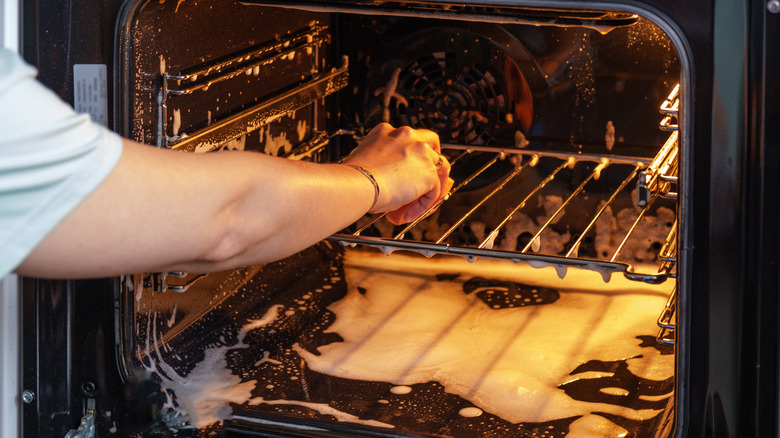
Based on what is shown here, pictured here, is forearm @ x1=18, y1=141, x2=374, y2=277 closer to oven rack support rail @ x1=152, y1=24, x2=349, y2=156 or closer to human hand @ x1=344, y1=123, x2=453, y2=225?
human hand @ x1=344, y1=123, x2=453, y2=225

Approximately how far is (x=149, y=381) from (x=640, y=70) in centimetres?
96

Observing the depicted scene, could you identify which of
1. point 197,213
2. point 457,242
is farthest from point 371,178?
point 457,242

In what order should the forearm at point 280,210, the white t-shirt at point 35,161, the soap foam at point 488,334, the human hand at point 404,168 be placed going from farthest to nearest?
1. the soap foam at point 488,334
2. the human hand at point 404,168
3. the forearm at point 280,210
4. the white t-shirt at point 35,161

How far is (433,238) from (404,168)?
0.58m

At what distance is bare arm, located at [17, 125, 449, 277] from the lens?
877 mm

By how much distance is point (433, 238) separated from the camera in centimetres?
192

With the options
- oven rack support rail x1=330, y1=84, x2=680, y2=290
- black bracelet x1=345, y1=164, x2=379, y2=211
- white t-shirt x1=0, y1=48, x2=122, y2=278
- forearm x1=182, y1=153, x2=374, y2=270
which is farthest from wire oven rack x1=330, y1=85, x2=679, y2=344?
white t-shirt x1=0, y1=48, x2=122, y2=278

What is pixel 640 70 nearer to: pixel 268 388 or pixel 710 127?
pixel 710 127

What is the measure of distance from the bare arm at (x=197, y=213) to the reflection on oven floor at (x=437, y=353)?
14.3 inches

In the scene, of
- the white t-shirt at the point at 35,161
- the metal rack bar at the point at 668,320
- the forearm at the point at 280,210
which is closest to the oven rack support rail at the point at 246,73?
the forearm at the point at 280,210

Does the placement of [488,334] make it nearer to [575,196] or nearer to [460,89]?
[575,196]

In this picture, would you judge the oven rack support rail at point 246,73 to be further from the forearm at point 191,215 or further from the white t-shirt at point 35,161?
the white t-shirt at point 35,161

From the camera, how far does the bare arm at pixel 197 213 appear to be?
0.88 meters

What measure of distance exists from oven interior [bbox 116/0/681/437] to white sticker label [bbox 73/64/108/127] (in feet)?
0.09
